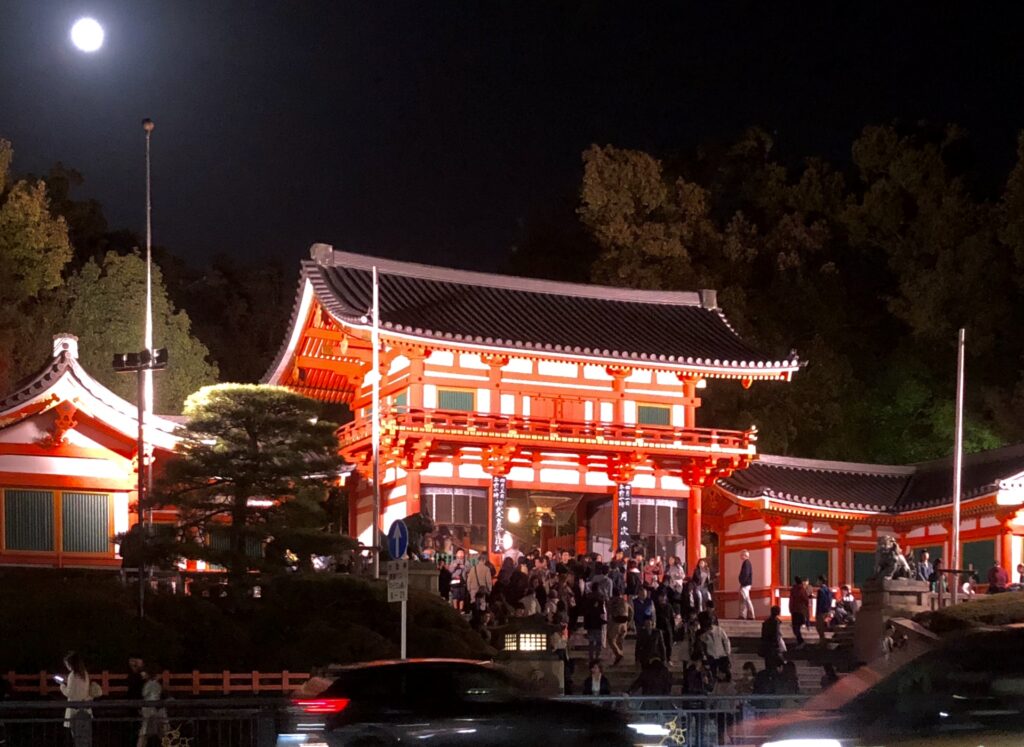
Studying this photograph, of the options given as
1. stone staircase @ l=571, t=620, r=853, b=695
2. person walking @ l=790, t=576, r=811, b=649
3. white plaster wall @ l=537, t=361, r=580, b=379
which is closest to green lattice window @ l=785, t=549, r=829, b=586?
stone staircase @ l=571, t=620, r=853, b=695

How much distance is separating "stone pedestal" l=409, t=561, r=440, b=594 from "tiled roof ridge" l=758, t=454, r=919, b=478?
18526 millimetres

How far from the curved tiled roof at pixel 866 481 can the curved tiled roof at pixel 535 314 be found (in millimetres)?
3196

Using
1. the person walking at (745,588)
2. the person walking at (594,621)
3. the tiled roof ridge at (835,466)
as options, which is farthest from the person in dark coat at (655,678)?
the tiled roof ridge at (835,466)

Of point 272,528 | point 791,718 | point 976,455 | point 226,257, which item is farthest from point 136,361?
point 226,257

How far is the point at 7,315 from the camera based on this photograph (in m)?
49.4

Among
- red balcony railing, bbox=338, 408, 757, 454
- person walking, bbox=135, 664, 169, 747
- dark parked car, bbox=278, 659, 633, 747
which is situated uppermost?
red balcony railing, bbox=338, 408, 757, 454

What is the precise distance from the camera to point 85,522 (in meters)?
36.1

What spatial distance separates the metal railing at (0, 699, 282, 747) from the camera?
16.0 meters

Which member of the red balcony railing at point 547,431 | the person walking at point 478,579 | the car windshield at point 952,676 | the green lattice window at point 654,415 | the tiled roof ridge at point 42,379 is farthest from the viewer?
the green lattice window at point 654,415

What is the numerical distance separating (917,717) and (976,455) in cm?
3599

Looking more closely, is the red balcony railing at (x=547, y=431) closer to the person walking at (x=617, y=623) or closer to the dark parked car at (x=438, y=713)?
the person walking at (x=617, y=623)

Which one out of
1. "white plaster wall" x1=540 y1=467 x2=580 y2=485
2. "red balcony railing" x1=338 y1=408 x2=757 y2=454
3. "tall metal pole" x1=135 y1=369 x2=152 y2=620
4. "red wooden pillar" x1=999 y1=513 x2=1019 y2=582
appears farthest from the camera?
"white plaster wall" x1=540 y1=467 x2=580 y2=485

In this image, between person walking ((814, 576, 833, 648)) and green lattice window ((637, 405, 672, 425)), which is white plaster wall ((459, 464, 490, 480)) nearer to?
green lattice window ((637, 405, 672, 425))

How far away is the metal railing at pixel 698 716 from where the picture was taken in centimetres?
1761
